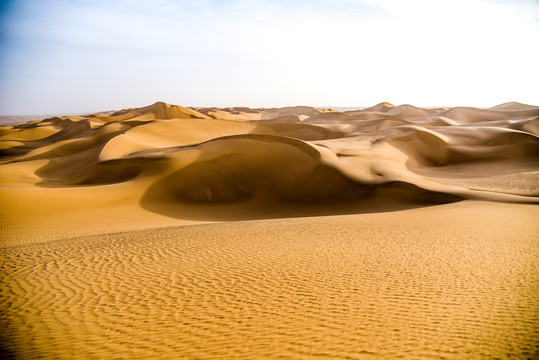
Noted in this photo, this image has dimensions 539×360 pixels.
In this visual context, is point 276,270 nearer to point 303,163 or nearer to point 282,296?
point 282,296

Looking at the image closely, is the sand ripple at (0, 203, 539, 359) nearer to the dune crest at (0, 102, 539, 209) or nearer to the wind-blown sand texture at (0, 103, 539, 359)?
the wind-blown sand texture at (0, 103, 539, 359)

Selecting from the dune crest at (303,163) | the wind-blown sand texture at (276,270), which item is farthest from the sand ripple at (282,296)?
the dune crest at (303,163)

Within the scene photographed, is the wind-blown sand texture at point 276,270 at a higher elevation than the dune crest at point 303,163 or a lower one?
lower

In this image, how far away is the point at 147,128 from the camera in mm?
34688

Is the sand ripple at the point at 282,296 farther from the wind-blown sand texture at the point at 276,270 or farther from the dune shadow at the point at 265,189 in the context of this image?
the dune shadow at the point at 265,189

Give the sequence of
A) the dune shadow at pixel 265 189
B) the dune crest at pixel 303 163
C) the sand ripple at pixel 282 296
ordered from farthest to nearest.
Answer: the dune crest at pixel 303 163
the dune shadow at pixel 265 189
the sand ripple at pixel 282 296

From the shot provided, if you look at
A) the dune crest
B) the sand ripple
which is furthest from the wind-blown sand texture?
the dune crest

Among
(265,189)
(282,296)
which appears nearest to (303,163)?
(265,189)

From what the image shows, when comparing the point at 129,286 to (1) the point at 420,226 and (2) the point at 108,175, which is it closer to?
(1) the point at 420,226

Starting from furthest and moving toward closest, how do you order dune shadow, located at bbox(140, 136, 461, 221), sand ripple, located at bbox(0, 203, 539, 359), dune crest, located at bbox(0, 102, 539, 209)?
dune crest, located at bbox(0, 102, 539, 209)
dune shadow, located at bbox(140, 136, 461, 221)
sand ripple, located at bbox(0, 203, 539, 359)

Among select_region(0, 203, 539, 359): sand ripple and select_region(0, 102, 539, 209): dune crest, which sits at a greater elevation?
select_region(0, 102, 539, 209): dune crest

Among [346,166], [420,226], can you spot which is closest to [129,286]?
[420,226]

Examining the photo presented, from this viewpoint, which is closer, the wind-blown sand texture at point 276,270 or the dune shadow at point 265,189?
the wind-blown sand texture at point 276,270

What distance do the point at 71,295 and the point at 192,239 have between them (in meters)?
3.37
